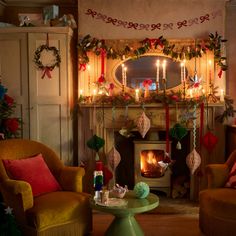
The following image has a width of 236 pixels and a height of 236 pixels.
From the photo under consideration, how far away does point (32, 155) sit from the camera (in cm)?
339

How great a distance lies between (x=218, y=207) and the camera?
9.52 ft

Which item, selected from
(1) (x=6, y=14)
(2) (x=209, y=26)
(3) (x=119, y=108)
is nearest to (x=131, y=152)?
(3) (x=119, y=108)

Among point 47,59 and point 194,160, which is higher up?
point 47,59

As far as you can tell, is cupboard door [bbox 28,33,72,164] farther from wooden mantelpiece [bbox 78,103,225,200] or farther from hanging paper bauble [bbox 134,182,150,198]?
hanging paper bauble [bbox 134,182,150,198]

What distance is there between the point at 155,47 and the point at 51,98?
4.68 feet

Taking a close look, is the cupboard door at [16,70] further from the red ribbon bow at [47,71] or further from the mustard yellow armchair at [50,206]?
the mustard yellow armchair at [50,206]

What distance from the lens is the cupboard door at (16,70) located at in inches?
163

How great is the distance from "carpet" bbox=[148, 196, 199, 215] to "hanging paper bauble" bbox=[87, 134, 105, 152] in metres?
0.97

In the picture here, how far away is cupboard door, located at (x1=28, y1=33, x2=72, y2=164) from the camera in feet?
13.5

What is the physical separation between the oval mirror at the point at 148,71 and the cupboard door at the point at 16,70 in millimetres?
1166

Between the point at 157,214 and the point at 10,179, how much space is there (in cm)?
176

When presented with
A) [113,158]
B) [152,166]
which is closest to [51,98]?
[113,158]

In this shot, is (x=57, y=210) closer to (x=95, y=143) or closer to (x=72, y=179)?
(x=72, y=179)

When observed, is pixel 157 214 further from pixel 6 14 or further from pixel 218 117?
pixel 6 14
